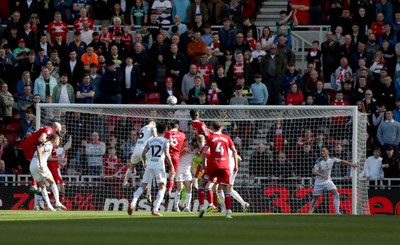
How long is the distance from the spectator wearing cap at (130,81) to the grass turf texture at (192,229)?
896 centimetres

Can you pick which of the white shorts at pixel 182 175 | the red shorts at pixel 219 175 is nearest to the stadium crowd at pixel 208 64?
the white shorts at pixel 182 175

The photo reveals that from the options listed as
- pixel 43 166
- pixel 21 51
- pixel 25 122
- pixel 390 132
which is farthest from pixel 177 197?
pixel 21 51

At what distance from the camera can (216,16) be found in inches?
1356

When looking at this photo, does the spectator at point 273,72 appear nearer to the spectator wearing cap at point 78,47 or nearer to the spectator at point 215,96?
the spectator at point 215,96

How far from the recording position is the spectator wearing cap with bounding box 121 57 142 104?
3166 centimetres

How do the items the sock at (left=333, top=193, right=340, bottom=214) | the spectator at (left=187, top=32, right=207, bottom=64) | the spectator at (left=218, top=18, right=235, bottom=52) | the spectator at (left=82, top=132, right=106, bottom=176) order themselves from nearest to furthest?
the sock at (left=333, top=193, right=340, bottom=214) → the spectator at (left=82, top=132, right=106, bottom=176) → the spectator at (left=187, top=32, right=207, bottom=64) → the spectator at (left=218, top=18, right=235, bottom=52)

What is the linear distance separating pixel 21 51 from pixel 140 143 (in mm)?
7033

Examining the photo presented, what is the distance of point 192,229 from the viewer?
18.6 m

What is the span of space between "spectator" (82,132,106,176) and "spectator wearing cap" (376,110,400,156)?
708 centimetres

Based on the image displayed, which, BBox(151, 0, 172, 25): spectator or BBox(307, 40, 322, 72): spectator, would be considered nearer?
BBox(307, 40, 322, 72): spectator

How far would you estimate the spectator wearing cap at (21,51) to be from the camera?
3256 cm

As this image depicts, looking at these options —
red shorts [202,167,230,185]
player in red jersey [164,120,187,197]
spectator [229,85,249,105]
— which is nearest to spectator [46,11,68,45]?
spectator [229,85,249,105]

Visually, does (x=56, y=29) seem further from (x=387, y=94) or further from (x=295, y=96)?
(x=387, y=94)

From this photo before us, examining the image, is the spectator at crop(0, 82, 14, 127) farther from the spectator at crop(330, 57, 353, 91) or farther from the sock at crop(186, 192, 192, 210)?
the spectator at crop(330, 57, 353, 91)
